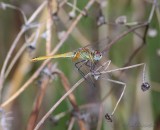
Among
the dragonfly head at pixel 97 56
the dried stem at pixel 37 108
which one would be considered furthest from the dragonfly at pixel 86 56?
the dried stem at pixel 37 108

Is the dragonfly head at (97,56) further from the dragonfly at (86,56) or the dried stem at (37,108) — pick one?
the dried stem at (37,108)

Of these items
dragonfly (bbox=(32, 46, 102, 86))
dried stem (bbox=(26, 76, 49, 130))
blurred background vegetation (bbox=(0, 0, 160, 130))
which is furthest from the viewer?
blurred background vegetation (bbox=(0, 0, 160, 130))

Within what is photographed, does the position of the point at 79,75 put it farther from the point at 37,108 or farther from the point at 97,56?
the point at 97,56

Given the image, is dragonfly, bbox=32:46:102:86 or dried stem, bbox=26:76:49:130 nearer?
dragonfly, bbox=32:46:102:86

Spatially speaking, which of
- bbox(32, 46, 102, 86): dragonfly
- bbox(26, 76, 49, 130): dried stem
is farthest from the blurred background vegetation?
bbox(32, 46, 102, 86): dragonfly

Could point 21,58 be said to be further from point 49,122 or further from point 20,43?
point 49,122

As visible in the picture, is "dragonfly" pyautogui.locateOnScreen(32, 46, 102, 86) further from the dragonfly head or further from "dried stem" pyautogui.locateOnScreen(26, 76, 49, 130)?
"dried stem" pyautogui.locateOnScreen(26, 76, 49, 130)

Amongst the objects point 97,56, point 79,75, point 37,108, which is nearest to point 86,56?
point 97,56

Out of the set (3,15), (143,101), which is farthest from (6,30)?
(143,101)
